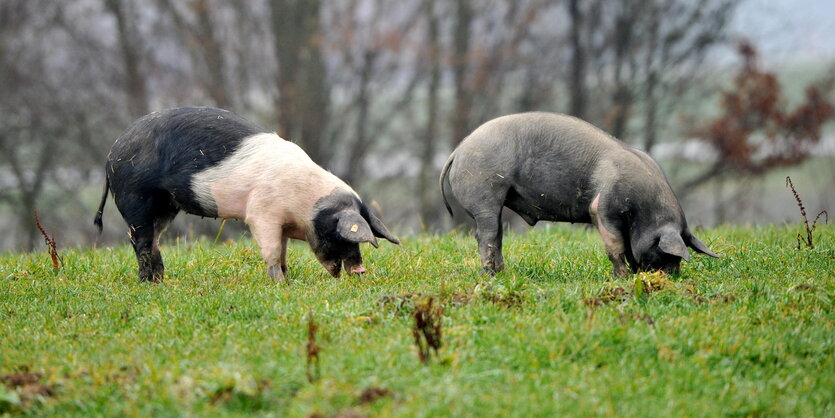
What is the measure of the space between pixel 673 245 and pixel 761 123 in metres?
14.6

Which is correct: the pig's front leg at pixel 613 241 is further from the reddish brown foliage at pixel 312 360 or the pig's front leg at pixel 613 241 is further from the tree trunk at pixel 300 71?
the tree trunk at pixel 300 71

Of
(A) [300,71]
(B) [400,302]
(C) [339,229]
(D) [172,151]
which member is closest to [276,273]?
(C) [339,229]

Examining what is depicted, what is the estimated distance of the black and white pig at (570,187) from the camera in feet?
23.2

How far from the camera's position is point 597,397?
4633 millimetres

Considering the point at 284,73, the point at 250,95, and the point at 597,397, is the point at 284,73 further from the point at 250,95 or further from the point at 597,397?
the point at 597,397

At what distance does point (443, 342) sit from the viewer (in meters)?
5.34

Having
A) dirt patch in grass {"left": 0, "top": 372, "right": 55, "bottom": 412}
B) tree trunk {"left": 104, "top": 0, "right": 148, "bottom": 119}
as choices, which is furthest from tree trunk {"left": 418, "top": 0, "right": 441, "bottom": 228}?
dirt patch in grass {"left": 0, "top": 372, "right": 55, "bottom": 412}

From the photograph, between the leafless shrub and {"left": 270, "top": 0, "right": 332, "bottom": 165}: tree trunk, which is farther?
{"left": 270, "top": 0, "right": 332, "bottom": 165}: tree trunk

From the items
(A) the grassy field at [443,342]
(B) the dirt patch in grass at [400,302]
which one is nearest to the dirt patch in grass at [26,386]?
(A) the grassy field at [443,342]

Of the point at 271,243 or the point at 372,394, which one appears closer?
the point at 372,394

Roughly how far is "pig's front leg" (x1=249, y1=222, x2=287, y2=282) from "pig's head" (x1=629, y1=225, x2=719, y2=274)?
286cm

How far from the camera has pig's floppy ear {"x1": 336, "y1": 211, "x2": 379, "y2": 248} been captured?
702cm

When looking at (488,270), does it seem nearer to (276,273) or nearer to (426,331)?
(276,273)

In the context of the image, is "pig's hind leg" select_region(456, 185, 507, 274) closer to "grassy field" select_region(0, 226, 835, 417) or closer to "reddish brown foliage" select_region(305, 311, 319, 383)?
"grassy field" select_region(0, 226, 835, 417)
